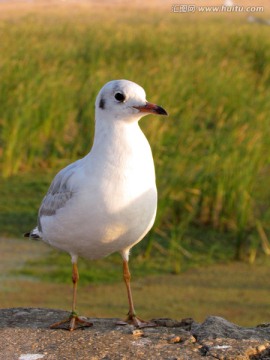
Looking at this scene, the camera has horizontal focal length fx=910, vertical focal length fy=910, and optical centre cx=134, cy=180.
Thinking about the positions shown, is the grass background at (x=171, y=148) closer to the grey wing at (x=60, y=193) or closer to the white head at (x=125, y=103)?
the grey wing at (x=60, y=193)

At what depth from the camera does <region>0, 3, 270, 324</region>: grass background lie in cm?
609

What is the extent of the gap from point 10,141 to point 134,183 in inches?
191

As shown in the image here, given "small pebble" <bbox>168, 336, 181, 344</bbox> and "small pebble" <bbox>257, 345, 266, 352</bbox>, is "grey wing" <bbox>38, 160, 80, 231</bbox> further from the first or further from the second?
"small pebble" <bbox>257, 345, 266, 352</bbox>

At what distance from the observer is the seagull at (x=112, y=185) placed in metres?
3.22

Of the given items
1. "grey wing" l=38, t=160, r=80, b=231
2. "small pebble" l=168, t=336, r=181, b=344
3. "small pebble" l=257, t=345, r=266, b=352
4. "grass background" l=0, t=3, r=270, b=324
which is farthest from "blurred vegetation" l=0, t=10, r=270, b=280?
"small pebble" l=257, t=345, r=266, b=352

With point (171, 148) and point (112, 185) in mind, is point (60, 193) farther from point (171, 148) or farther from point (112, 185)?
point (171, 148)

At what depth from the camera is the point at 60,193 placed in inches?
135

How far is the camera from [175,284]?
561 centimetres

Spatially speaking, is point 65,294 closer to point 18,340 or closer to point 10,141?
point 18,340

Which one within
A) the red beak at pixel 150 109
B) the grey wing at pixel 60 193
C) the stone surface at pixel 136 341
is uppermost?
the red beak at pixel 150 109

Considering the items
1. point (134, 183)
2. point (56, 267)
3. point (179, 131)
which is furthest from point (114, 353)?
point (179, 131)

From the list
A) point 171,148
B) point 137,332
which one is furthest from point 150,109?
point 171,148

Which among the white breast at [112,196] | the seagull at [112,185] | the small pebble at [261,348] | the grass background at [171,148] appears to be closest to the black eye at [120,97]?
the seagull at [112,185]

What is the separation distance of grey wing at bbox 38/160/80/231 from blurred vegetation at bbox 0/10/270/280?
227 centimetres
